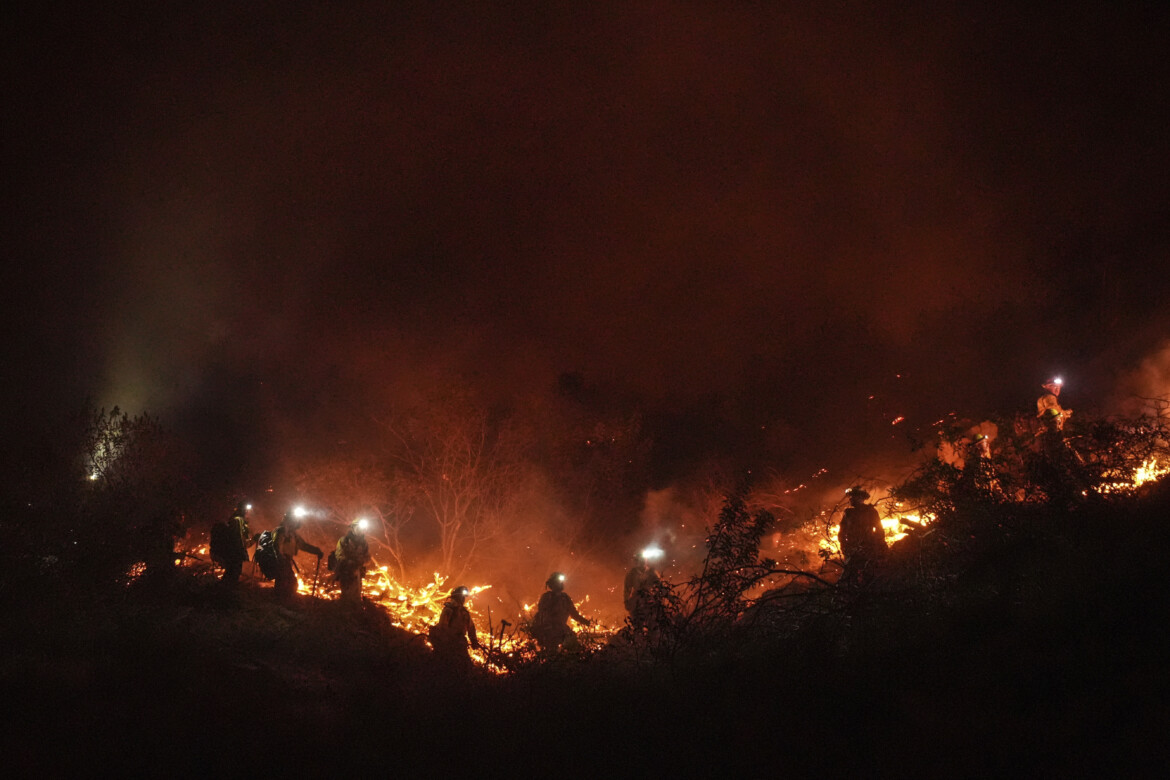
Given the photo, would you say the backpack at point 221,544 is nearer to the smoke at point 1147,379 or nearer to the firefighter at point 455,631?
the firefighter at point 455,631

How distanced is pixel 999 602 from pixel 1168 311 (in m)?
29.6

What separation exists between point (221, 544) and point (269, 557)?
805 millimetres

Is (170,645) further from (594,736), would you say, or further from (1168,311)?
(1168,311)

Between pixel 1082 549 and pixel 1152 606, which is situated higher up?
pixel 1082 549

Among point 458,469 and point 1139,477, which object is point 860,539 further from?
point 458,469

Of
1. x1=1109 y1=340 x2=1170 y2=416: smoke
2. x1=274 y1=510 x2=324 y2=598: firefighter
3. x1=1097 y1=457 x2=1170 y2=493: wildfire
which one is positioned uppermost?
x1=1109 y1=340 x2=1170 y2=416: smoke

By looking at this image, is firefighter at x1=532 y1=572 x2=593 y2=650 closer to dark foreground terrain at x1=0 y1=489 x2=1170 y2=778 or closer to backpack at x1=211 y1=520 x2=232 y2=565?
dark foreground terrain at x1=0 y1=489 x2=1170 y2=778

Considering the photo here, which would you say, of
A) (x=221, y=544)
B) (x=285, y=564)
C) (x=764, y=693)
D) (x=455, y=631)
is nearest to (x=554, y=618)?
(x=455, y=631)

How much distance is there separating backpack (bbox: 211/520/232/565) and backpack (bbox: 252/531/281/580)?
0.48 metres

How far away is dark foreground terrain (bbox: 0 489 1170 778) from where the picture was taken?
3.44m

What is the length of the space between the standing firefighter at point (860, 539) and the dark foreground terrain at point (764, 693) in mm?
314

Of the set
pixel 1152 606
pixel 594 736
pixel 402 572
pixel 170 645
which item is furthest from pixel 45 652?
pixel 402 572

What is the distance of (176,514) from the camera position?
8742 millimetres

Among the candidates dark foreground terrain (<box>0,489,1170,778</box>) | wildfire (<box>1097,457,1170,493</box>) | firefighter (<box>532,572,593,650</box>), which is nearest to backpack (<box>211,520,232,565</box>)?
dark foreground terrain (<box>0,489,1170,778</box>)
